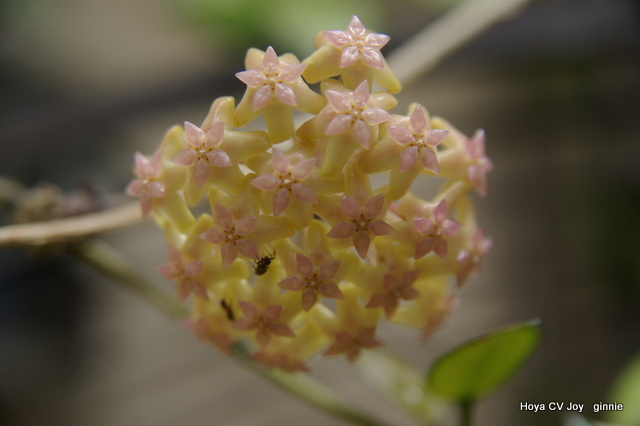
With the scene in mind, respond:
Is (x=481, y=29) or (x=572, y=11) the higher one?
(x=572, y=11)

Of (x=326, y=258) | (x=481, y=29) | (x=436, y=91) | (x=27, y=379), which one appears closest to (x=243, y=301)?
(x=326, y=258)

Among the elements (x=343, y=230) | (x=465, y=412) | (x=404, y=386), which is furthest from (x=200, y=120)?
(x=343, y=230)

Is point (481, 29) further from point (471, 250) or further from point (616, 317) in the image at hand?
point (616, 317)

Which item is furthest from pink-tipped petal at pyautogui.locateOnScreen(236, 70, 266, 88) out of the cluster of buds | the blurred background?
the blurred background

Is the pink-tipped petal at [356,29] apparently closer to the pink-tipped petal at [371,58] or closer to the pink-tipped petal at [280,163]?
the pink-tipped petal at [371,58]

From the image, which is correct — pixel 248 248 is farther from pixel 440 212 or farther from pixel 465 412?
pixel 465 412
